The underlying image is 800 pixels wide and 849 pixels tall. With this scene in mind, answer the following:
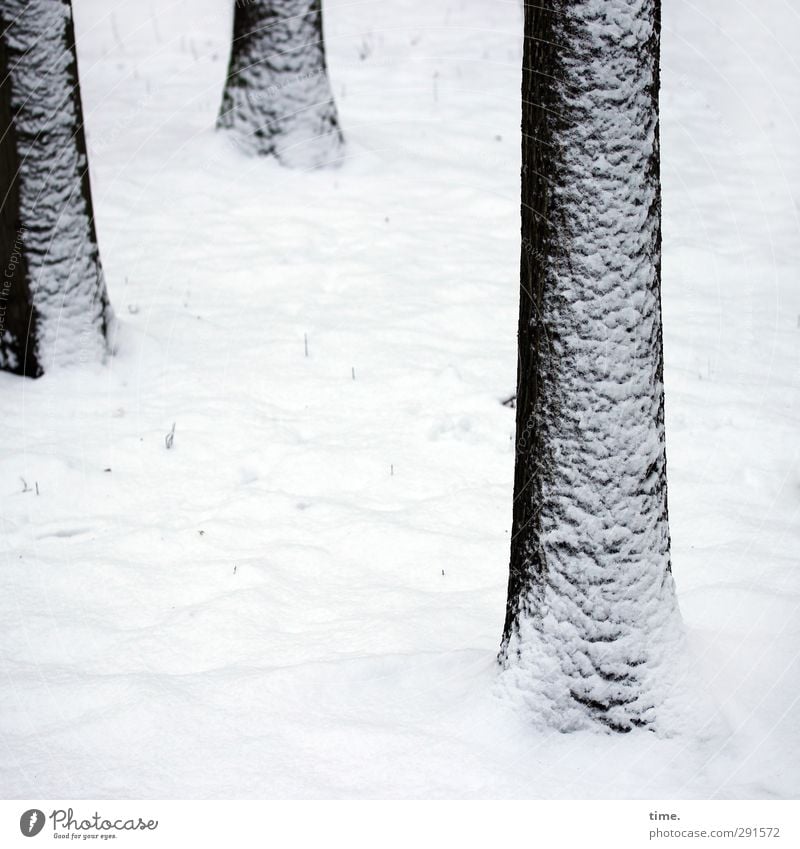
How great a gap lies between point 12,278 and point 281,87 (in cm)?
388

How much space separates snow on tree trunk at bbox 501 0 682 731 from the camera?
2938 millimetres

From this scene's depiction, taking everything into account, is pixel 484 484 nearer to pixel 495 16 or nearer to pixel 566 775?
pixel 566 775

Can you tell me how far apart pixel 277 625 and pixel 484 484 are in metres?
1.59

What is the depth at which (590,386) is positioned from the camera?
10.2 feet

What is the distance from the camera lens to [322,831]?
119 inches

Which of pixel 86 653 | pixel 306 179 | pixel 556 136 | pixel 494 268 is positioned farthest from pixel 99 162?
pixel 556 136

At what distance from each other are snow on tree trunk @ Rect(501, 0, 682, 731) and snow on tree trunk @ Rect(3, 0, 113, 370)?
3609 mm

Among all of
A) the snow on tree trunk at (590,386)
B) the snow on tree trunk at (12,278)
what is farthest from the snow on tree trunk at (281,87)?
the snow on tree trunk at (590,386)

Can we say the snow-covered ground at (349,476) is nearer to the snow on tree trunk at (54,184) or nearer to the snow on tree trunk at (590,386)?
the snow on tree trunk at (590,386)

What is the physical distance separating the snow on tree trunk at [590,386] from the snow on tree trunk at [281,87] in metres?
6.04

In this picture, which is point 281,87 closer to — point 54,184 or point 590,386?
point 54,184

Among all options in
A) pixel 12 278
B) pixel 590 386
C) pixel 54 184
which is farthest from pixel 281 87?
pixel 590 386

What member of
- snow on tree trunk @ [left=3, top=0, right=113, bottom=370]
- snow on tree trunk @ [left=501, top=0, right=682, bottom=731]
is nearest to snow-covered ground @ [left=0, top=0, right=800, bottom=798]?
snow on tree trunk @ [left=501, top=0, right=682, bottom=731]

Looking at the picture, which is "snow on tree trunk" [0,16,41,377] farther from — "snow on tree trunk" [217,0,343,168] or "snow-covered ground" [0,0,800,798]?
"snow on tree trunk" [217,0,343,168]
